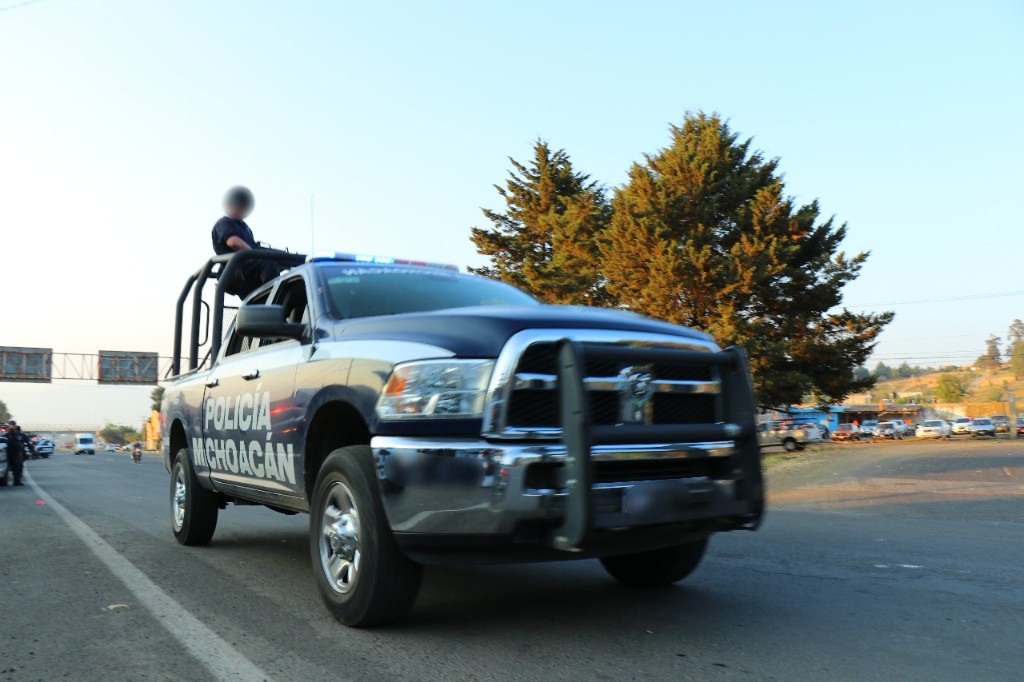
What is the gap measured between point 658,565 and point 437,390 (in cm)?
197

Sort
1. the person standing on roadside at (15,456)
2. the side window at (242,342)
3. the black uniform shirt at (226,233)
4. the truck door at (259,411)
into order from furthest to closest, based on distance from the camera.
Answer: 1. the person standing on roadside at (15,456)
2. the black uniform shirt at (226,233)
3. the side window at (242,342)
4. the truck door at (259,411)

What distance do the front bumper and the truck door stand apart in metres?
1.24

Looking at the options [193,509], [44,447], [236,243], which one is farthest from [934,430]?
[44,447]

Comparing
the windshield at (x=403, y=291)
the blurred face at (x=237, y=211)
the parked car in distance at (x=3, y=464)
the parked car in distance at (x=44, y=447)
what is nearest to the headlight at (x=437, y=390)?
the windshield at (x=403, y=291)

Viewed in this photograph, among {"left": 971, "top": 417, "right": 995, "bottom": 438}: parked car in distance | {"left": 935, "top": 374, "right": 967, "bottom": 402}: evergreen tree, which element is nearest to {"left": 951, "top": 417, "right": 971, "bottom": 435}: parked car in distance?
{"left": 971, "top": 417, "right": 995, "bottom": 438}: parked car in distance

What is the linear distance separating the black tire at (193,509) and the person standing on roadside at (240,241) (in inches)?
57.8

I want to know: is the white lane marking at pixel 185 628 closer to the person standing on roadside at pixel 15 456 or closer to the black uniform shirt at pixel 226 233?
the black uniform shirt at pixel 226 233

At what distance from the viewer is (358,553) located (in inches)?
153

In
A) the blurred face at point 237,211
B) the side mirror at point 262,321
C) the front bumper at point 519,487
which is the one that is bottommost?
the front bumper at point 519,487

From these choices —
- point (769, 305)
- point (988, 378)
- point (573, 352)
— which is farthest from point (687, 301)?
point (988, 378)

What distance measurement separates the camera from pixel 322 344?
15.2 ft

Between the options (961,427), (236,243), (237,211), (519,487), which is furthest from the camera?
(961,427)

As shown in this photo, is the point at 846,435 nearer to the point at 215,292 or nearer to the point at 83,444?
the point at 215,292

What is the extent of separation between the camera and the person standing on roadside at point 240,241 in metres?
6.95
